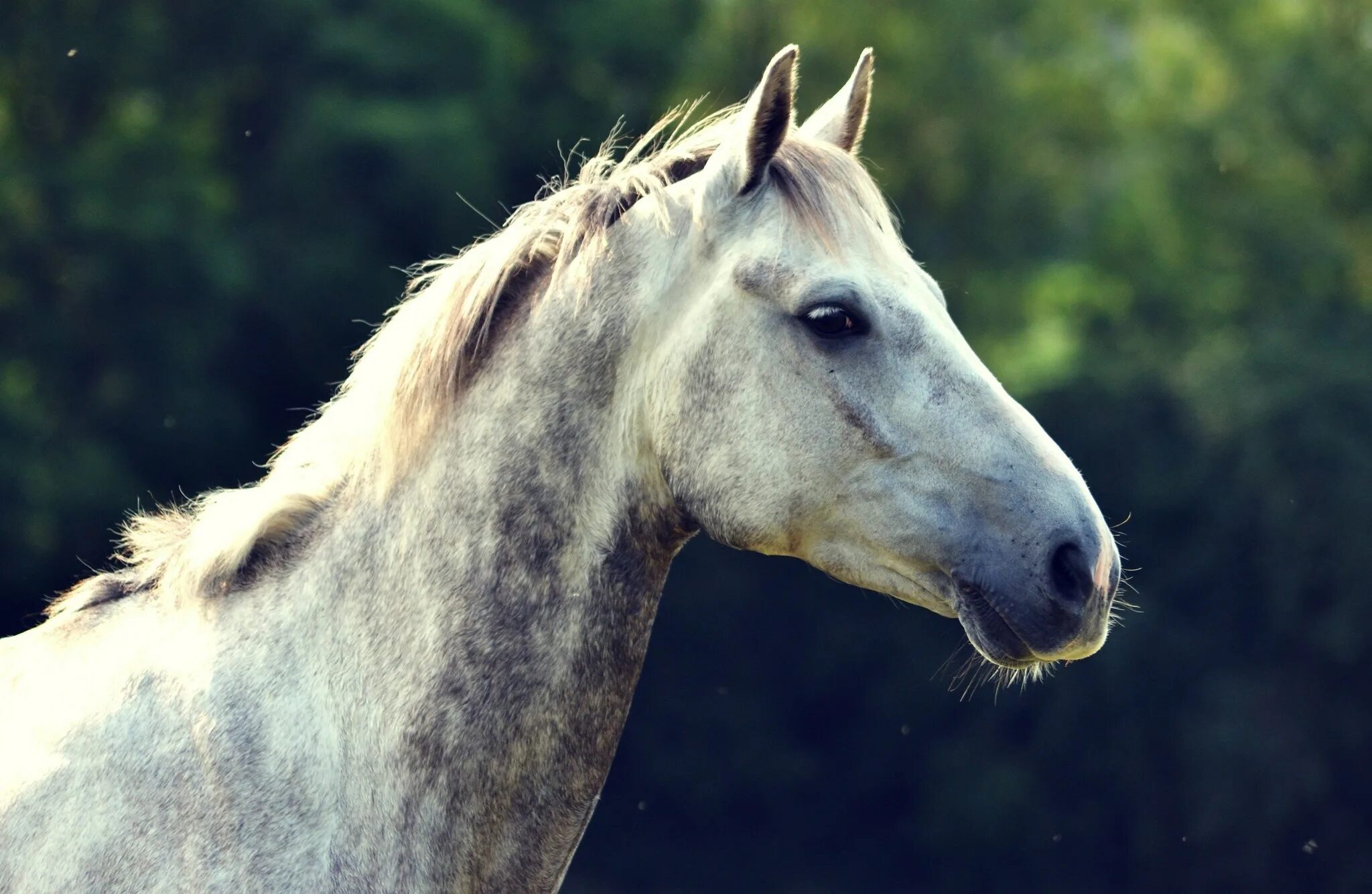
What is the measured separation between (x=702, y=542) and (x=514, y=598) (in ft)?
21.8

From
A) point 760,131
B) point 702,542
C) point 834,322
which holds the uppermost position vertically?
point 760,131

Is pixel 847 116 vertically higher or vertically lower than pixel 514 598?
higher

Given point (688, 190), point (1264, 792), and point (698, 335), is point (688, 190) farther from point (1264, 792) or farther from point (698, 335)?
point (1264, 792)

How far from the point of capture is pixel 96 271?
995 cm

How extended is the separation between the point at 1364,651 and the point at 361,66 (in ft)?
25.4

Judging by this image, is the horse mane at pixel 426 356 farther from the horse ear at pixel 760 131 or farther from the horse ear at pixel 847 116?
the horse ear at pixel 847 116

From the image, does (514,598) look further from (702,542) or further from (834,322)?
(702,542)

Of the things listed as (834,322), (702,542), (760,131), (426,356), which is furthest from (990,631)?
(702,542)

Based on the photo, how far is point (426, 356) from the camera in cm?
262

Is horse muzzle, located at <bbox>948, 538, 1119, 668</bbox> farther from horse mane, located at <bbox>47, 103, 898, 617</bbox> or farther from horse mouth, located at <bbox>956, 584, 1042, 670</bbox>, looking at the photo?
horse mane, located at <bbox>47, 103, 898, 617</bbox>

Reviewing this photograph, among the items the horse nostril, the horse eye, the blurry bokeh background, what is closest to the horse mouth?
the horse nostril

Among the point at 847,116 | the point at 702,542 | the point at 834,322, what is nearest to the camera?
the point at 834,322

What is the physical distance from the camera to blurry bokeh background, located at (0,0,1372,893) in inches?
327

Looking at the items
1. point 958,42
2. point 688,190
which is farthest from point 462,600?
point 958,42
